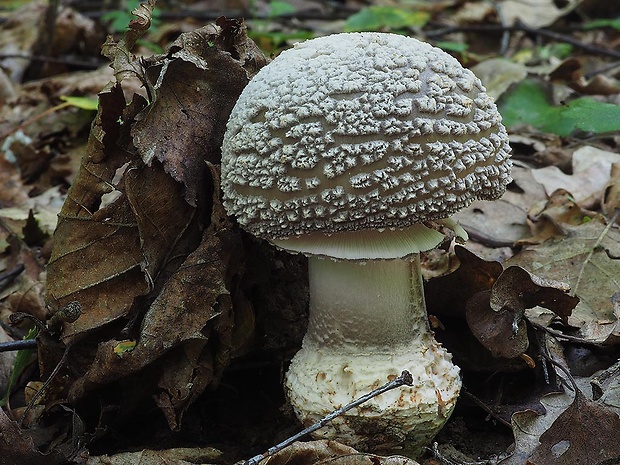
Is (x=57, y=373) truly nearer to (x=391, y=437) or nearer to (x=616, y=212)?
(x=391, y=437)

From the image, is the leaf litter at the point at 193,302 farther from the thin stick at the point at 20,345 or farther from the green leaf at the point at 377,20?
the green leaf at the point at 377,20

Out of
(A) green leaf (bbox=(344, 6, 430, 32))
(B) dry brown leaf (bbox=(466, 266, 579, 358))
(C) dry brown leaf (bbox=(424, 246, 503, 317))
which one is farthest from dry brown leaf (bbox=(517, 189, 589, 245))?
(A) green leaf (bbox=(344, 6, 430, 32))

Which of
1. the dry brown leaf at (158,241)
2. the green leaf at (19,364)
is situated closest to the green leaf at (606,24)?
the dry brown leaf at (158,241)

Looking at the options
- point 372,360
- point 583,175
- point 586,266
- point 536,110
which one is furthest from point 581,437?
point 536,110

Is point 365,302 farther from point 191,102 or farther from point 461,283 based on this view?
point 191,102

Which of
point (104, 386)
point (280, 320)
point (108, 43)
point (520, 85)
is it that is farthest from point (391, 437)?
point (520, 85)

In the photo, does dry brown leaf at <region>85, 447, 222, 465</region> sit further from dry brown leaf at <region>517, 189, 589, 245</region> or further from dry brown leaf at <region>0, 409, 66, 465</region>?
dry brown leaf at <region>517, 189, 589, 245</region>
